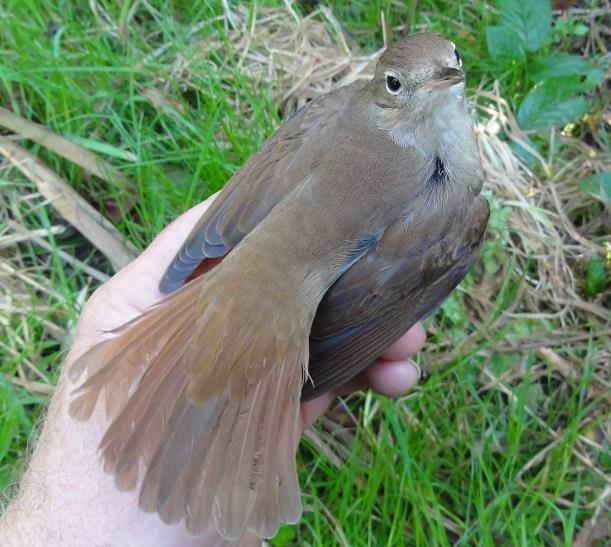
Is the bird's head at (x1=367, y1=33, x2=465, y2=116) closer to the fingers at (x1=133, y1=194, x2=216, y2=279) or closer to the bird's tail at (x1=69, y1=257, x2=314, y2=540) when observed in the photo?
the bird's tail at (x1=69, y1=257, x2=314, y2=540)

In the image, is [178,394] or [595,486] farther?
[595,486]

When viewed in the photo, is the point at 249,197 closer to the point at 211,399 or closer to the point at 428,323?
the point at 211,399

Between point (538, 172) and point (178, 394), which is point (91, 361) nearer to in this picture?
point (178, 394)

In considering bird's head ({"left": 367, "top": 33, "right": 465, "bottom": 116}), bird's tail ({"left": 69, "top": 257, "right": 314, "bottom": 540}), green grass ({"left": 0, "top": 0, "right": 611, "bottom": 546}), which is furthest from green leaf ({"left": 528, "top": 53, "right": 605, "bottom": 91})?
bird's tail ({"left": 69, "top": 257, "right": 314, "bottom": 540})

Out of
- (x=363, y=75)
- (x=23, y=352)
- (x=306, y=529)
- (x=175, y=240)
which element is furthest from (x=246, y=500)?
(x=363, y=75)

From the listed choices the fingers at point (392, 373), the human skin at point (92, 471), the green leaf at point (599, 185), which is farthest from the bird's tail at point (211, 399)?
the green leaf at point (599, 185)

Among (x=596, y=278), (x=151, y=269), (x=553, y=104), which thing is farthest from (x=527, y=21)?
(x=151, y=269)
